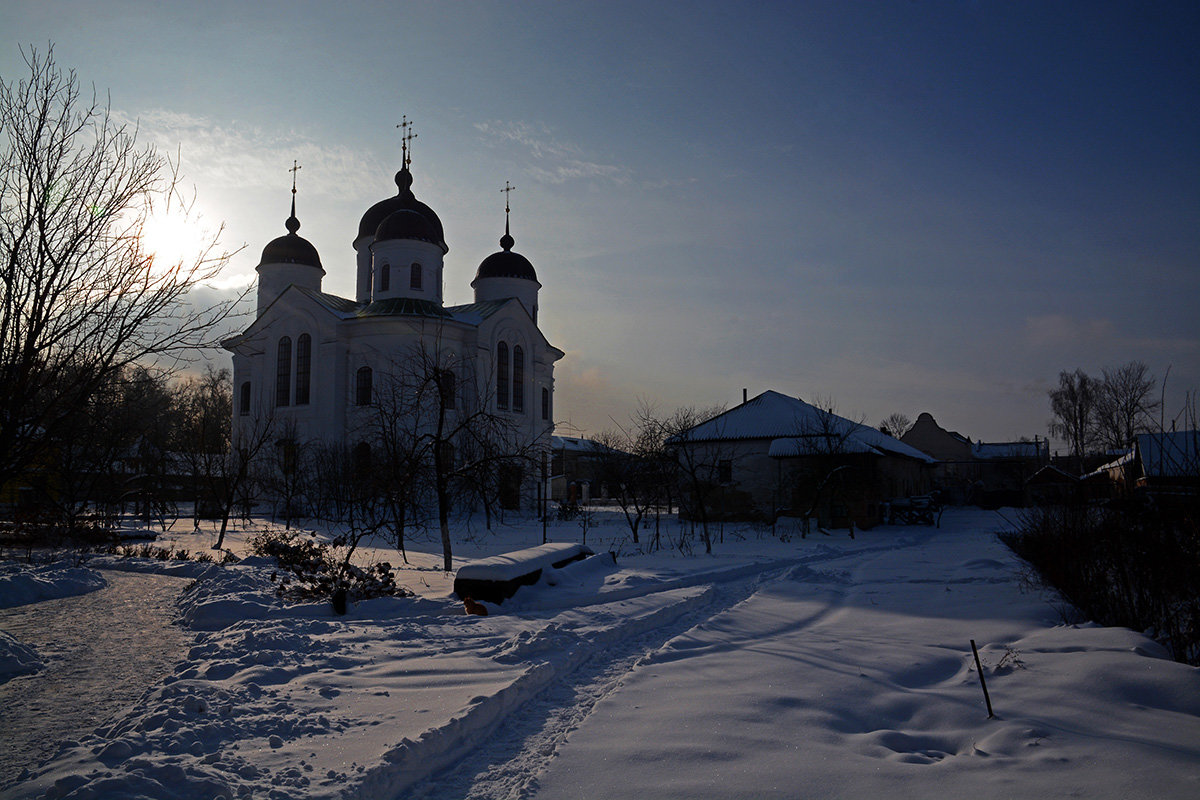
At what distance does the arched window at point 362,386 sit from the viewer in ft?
114

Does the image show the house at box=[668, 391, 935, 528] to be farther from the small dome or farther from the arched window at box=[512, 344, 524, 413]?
the small dome

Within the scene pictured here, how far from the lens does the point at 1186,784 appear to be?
12.2 feet

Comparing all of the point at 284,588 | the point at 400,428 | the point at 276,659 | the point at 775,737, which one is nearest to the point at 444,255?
the point at 400,428

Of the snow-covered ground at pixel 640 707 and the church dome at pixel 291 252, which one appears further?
the church dome at pixel 291 252

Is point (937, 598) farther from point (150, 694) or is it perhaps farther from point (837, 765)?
point (150, 694)

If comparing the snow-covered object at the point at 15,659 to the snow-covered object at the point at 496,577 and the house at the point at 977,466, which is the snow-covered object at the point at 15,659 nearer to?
the snow-covered object at the point at 496,577

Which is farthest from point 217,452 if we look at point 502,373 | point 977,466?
point 977,466

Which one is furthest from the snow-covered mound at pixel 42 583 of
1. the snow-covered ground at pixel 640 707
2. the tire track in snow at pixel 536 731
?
the tire track in snow at pixel 536 731

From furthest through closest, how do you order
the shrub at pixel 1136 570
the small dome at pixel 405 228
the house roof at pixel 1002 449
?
1. the house roof at pixel 1002 449
2. the small dome at pixel 405 228
3. the shrub at pixel 1136 570

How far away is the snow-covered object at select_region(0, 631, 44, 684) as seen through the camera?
6820mm

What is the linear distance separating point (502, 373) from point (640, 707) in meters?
32.8

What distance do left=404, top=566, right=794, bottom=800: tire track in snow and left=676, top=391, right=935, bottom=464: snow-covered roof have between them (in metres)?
22.1

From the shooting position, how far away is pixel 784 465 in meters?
30.7

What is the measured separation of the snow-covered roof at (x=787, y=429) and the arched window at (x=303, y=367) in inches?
684
